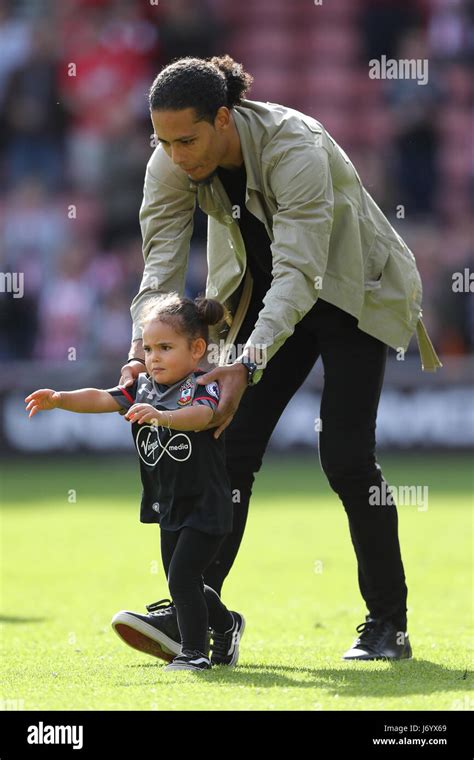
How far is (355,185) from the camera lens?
5.04 m

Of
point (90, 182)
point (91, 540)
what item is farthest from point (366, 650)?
point (90, 182)

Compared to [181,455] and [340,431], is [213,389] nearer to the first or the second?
[181,455]

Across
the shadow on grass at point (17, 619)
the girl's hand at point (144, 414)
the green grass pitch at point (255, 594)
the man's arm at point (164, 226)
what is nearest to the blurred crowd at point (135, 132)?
the green grass pitch at point (255, 594)

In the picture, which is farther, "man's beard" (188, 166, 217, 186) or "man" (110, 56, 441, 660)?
"man's beard" (188, 166, 217, 186)

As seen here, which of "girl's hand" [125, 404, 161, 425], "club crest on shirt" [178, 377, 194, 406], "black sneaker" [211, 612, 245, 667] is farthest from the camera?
"black sneaker" [211, 612, 245, 667]

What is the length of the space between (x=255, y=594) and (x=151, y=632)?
237 centimetres

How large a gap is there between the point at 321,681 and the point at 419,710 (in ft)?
2.09

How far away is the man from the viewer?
4.63m

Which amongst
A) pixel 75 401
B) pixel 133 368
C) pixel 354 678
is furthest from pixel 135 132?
pixel 354 678

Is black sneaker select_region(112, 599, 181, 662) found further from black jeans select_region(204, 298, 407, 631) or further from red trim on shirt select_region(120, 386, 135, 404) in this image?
red trim on shirt select_region(120, 386, 135, 404)

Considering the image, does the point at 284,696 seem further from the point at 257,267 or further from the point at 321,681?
the point at 257,267

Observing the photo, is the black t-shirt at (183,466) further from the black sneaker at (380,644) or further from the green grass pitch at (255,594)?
the black sneaker at (380,644)

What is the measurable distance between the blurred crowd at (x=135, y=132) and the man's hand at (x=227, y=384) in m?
9.83

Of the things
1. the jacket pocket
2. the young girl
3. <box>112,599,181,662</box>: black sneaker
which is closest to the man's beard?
the young girl
